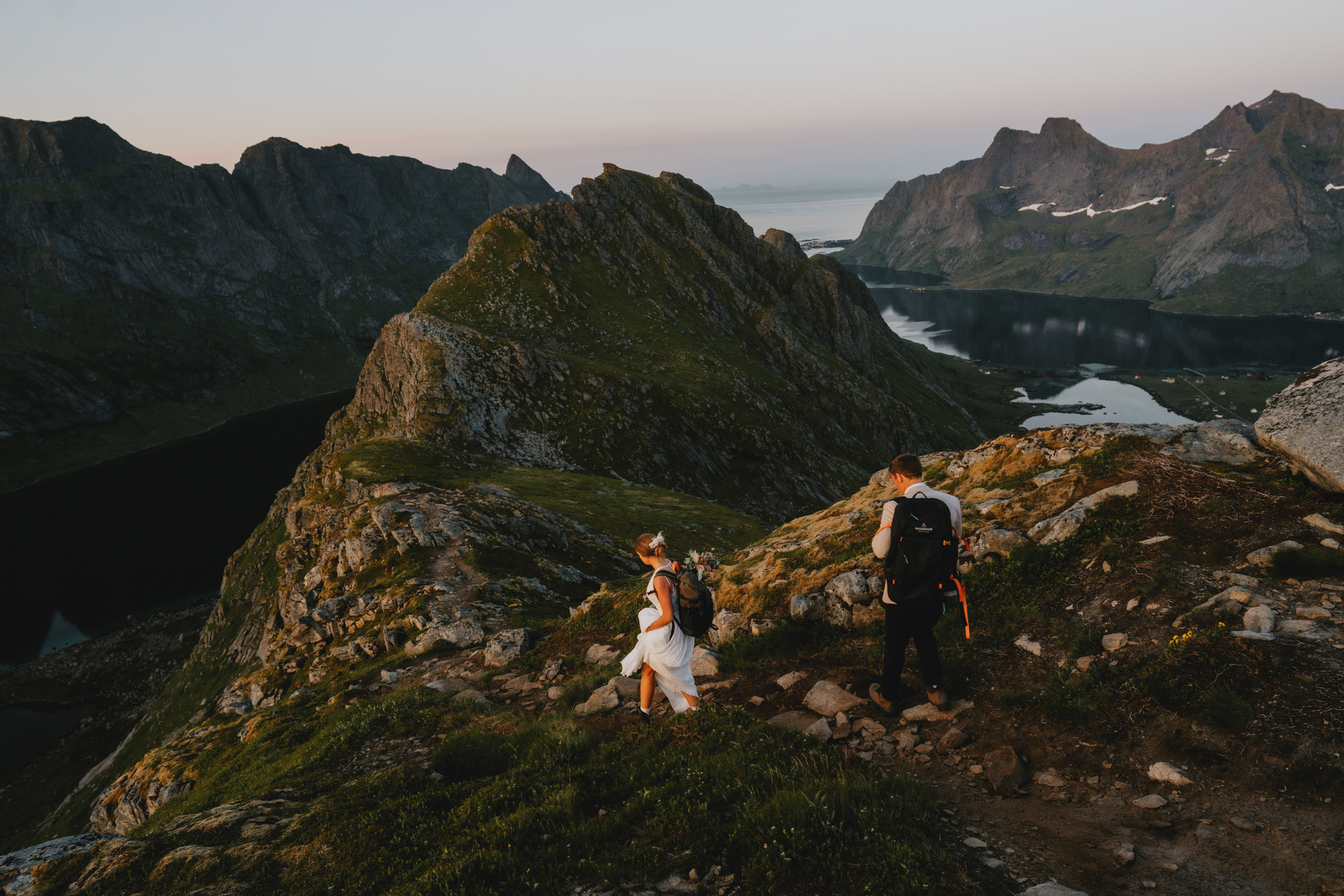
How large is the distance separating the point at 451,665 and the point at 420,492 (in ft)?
66.7

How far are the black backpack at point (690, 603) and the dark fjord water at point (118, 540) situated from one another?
139 m

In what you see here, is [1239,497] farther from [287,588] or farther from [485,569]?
[287,588]

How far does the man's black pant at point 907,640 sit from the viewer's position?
32.4 ft

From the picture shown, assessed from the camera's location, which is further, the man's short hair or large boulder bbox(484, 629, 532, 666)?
large boulder bbox(484, 629, 532, 666)

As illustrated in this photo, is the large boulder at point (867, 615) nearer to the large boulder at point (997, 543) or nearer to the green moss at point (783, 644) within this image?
the green moss at point (783, 644)

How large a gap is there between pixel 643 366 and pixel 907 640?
8279 centimetres

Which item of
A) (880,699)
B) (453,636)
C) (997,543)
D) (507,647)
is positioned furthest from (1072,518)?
(453,636)

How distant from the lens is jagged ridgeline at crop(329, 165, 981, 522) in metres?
70.4

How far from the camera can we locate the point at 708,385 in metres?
89.8

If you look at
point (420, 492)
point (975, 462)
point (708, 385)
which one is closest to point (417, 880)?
point (975, 462)

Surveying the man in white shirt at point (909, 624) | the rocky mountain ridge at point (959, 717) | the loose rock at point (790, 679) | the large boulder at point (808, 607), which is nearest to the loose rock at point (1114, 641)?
the rocky mountain ridge at point (959, 717)

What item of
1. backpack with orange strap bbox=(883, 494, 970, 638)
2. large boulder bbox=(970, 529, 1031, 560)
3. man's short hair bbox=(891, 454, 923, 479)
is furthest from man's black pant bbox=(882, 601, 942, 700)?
large boulder bbox=(970, 529, 1031, 560)

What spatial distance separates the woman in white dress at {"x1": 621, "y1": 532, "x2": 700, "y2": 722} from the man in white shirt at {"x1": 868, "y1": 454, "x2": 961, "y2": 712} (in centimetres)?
329

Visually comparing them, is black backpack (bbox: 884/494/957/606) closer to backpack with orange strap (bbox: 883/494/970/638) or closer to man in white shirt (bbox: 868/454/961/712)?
backpack with orange strap (bbox: 883/494/970/638)
